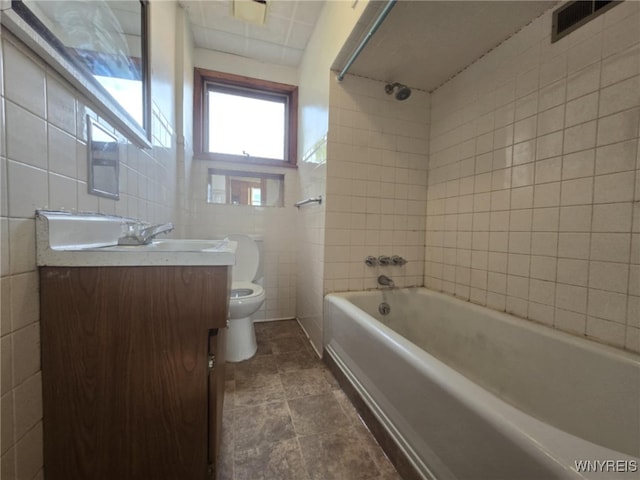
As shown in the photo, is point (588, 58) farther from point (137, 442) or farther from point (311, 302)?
point (137, 442)

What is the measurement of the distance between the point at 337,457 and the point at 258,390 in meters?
0.58

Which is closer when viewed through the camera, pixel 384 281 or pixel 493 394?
pixel 493 394

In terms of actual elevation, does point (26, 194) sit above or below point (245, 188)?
below

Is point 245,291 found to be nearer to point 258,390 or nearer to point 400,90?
point 258,390

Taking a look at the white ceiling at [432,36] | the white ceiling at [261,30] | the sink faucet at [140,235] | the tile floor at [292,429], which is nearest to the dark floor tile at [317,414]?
the tile floor at [292,429]

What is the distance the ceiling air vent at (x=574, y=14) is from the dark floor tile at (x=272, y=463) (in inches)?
86.2

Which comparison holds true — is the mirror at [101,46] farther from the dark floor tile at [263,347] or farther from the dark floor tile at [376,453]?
the dark floor tile at [376,453]

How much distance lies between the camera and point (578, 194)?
3.61 ft

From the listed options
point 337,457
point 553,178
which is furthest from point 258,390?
point 553,178

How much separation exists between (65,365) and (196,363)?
31 centimetres

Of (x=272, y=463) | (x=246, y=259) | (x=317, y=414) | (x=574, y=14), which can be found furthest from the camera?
(x=246, y=259)

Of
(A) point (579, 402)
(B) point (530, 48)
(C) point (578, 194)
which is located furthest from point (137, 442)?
(B) point (530, 48)

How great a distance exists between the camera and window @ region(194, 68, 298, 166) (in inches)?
91.5

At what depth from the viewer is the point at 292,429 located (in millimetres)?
1144
